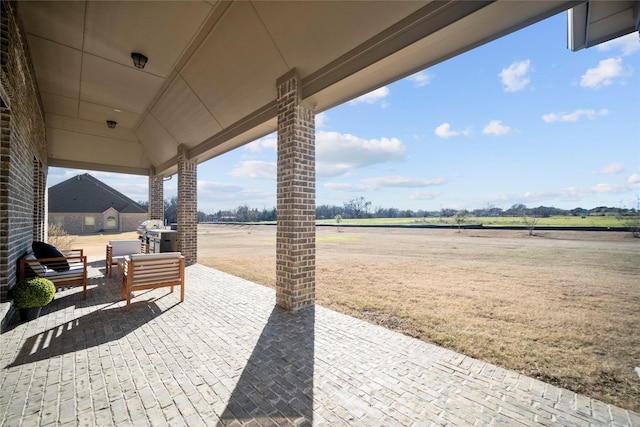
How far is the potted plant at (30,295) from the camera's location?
11.4 feet

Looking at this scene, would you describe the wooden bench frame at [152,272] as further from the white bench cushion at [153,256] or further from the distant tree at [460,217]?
the distant tree at [460,217]

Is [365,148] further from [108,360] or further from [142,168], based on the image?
[108,360]

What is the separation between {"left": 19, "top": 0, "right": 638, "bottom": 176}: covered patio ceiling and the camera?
2.58 m

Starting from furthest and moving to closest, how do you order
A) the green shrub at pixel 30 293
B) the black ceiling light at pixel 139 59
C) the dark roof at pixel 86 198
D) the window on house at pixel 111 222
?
the window on house at pixel 111 222 < the dark roof at pixel 86 198 < the black ceiling light at pixel 139 59 < the green shrub at pixel 30 293

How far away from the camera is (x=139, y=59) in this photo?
4680 millimetres

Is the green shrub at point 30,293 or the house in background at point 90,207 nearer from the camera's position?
the green shrub at point 30,293

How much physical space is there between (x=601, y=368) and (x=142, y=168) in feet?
43.6

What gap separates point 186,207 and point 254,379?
22.3 feet

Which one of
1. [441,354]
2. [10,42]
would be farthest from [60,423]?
[10,42]

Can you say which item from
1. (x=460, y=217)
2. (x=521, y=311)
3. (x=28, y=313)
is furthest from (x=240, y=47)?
(x=460, y=217)

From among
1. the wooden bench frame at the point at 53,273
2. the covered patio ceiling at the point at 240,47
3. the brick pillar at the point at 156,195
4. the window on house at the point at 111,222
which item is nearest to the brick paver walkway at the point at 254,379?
the wooden bench frame at the point at 53,273

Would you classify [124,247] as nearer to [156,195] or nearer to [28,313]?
[28,313]

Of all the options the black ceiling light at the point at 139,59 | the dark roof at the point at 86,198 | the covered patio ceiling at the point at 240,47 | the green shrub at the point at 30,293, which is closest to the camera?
the covered patio ceiling at the point at 240,47

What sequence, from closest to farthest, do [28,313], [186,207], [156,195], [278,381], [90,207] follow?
[278,381] < [28,313] < [186,207] < [156,195] < [90,207]
